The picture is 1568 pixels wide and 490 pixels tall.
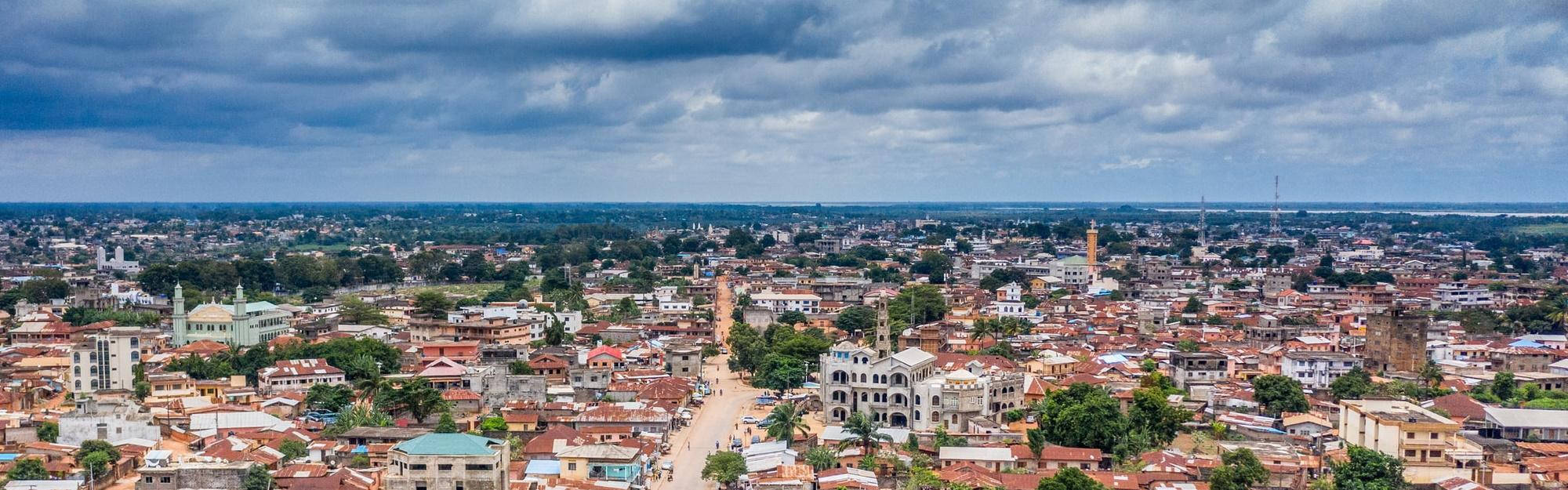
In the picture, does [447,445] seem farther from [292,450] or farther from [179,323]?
[179,323]

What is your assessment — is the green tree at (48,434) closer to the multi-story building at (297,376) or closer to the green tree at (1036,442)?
Result: the multi-story building at (297,376)

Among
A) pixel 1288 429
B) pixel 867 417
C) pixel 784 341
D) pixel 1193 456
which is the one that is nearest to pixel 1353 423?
pixel 1288 429

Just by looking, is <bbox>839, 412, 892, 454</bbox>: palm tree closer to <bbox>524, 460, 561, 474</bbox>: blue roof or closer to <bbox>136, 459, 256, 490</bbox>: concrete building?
<bbox>524, 460, 561, 474</bbox>: blue roof

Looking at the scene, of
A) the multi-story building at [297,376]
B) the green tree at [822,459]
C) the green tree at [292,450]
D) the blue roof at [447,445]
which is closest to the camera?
the blue roof at [447,445]

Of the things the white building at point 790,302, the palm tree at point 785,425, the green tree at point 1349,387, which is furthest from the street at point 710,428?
the green tree at point 1349,387

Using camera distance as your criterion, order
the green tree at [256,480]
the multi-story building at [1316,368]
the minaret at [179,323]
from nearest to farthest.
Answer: the green tree at [256,480] < the multi-story building at [1316,368] < the minaret at [179,323]

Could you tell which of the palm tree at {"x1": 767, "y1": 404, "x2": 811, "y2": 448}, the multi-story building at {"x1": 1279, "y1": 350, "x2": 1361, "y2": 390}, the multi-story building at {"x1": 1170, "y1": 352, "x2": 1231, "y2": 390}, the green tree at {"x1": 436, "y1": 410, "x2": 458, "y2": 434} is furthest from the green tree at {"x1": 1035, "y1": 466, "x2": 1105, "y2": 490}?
the multi-story building at {"x1": 1279, "y1": 350, "x2": 1361, "y2": 390}

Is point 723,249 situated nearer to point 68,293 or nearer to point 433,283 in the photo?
point 433,283
